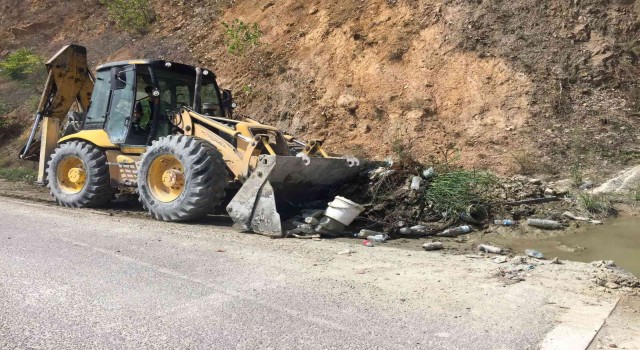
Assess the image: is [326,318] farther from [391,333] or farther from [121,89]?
[121,89]

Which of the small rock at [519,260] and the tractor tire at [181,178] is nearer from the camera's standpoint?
the small rock at [519,260]

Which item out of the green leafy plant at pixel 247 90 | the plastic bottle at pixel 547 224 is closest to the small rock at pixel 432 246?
the plastic bottle at pixel 547 224

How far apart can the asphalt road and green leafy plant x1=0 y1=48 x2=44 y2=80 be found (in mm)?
16997

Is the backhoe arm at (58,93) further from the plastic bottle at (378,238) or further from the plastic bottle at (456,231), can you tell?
the plastic bottle at (456,231)

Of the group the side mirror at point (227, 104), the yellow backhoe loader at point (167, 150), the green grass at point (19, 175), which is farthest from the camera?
the green grass at point (19, 175)

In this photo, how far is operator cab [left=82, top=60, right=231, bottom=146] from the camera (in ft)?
29.4

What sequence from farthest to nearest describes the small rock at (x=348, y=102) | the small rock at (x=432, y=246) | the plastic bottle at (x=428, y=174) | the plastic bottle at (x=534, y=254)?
the small rock at (x=348, y=102), the plastic bottle at (x=428, y=174), the small rock at (x=432, y=246), the plastic bottle at (x=534, y=254)

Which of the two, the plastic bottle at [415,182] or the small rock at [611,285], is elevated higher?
the plastic bottle at [415,182]

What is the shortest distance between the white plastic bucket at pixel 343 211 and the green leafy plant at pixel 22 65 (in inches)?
724

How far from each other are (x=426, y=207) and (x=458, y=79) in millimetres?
5324

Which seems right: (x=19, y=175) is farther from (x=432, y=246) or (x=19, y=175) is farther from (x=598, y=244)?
(x=598, y=244)

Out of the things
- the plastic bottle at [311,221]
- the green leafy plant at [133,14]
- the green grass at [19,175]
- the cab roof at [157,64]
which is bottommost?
the green grass at [19,175]

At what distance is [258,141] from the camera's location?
7.67 m

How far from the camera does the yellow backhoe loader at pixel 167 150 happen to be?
756 centimetres
